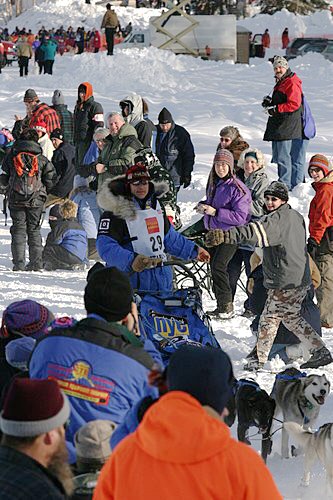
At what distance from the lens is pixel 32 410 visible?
294cm

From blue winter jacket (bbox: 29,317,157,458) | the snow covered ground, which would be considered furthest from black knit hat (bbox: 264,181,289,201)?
blue winter jacket (bbox: 29,317,157,458)

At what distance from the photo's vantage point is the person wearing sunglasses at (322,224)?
28.9ft

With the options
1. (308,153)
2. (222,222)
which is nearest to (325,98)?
(308,153)

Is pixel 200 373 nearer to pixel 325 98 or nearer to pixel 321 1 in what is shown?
pixel 325 98

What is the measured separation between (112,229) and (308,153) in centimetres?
1029

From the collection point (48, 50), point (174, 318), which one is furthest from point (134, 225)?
point (48, 50)

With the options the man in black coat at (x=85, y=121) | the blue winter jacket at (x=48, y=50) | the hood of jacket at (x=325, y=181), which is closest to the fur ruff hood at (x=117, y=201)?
the hood of jacket at (x=325, y=181)

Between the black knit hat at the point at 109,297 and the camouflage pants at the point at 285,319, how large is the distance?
350 centimetres

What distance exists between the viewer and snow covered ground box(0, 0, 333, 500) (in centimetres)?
1030

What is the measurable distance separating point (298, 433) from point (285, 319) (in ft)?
7.14

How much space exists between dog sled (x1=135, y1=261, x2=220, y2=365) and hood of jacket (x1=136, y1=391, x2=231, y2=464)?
3.18 meters

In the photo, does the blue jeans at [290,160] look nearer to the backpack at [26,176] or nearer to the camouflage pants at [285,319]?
the backpack at [26,176]

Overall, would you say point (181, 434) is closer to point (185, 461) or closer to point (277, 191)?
point (185, 461)

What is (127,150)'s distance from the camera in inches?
426
